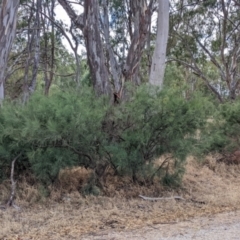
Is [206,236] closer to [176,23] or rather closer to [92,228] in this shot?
[92,228]

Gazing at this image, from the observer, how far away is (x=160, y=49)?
9.20 metres

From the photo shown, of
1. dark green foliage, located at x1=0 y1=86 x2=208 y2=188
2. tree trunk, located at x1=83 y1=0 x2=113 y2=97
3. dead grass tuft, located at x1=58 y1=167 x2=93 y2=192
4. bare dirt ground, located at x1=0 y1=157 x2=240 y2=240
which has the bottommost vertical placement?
bare dirt ground, located at x1=0 y1=157 x2=240 y2=240

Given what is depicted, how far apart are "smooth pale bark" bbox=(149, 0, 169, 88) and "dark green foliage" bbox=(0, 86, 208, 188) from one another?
76.6 inches

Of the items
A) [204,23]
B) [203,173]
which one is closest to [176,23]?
[204,23]

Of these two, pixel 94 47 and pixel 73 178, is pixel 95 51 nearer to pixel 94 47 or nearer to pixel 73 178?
pixel 94 47

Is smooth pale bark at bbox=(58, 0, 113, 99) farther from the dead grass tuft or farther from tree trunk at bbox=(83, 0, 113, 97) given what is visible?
the dead grass tuft

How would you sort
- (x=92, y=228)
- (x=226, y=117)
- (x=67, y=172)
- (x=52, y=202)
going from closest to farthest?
(x=92, y=228)
(x=52, y=202)
(x=67, y=172)
(x=226, y=117)

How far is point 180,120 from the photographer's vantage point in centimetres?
691

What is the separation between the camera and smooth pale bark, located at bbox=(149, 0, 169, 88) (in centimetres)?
897

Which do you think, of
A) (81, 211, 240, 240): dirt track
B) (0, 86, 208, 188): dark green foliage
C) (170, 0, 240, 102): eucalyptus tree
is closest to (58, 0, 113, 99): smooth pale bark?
(0, 86, 208, 188): dark green foliage

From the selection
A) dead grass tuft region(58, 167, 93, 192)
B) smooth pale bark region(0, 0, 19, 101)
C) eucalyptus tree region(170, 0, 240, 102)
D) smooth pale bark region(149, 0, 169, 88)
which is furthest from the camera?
eucalyptus tree region(170, 0, 240, 102)

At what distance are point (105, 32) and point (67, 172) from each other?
313 inches

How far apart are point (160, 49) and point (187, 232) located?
17.1 feet

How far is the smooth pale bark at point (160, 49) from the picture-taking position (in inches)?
353
